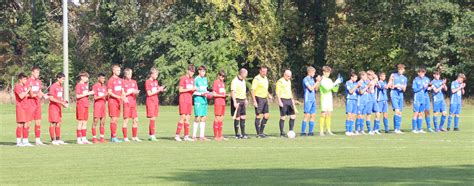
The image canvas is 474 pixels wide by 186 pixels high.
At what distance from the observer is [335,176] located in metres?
16.8

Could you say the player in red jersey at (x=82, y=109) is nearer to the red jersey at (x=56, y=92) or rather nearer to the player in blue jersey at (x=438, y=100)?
the red jersey at (x=56, y=92)

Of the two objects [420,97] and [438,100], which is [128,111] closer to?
[420,97]

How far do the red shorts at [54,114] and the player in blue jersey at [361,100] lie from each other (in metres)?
8.90

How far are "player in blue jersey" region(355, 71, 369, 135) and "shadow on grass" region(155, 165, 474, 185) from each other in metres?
13.2

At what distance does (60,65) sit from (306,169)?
60.0 metres

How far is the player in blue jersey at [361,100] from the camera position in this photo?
3180 cm

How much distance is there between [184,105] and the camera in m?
28.7

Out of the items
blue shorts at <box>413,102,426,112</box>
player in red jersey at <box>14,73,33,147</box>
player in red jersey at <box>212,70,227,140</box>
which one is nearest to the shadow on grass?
player in red jersey at <box>14,73,33,147</box>

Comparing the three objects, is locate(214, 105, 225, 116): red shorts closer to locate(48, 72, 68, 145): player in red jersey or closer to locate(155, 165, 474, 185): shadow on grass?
locate(48, 72, 68, 145): player in red jersey

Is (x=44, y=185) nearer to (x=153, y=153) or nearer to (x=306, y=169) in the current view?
(x=306, y=169)

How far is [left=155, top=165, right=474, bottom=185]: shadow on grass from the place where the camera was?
52.4ft

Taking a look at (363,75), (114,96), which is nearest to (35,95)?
(114,96)

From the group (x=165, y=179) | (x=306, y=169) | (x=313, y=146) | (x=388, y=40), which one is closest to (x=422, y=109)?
(x=313, y=146)

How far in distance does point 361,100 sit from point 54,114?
9.29m
